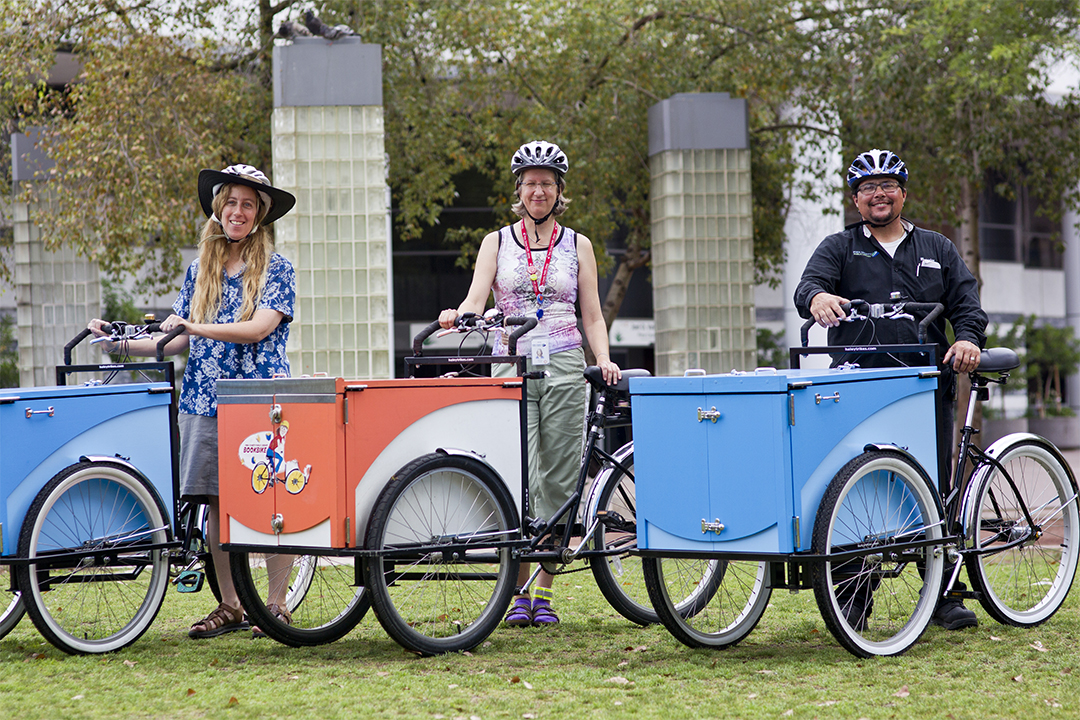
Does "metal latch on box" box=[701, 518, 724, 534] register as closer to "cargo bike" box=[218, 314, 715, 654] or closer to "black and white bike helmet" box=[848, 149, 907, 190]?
"cargo bike" box=[218, 314, 715, 654]

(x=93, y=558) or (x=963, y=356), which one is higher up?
(x=963, y=356)

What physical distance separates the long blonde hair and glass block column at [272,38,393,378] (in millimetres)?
3927

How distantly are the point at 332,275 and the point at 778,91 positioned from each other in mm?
6679

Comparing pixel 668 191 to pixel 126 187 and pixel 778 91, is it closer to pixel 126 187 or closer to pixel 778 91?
pixel 778 91

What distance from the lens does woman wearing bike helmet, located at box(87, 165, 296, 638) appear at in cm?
484

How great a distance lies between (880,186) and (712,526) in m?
1.77

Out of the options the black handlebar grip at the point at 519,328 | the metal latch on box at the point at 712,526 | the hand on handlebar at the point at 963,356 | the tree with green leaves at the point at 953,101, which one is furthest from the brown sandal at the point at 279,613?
the tree with green leaves at the point at 953,101

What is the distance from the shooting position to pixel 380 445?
4.29m

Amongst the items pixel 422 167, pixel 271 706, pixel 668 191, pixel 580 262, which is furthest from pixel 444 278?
pixel 271 706

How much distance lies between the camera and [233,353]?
16.2 ft

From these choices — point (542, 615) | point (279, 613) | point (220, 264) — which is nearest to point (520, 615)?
point (542, 615)

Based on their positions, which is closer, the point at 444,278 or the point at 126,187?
the point at 126,187

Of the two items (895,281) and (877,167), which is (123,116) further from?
(895,281)

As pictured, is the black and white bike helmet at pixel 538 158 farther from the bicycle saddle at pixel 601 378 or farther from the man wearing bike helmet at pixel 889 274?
the man wearing bike helmet at pixel 889 274
